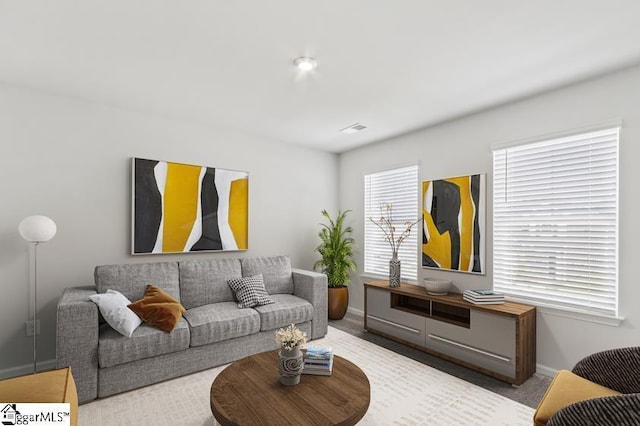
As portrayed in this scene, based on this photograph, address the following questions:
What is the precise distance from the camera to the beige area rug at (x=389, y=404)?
89.4 inches

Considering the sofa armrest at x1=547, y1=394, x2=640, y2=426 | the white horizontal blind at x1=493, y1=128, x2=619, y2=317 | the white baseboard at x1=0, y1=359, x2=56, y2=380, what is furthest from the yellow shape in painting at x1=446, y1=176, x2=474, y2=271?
the white baseboard at x1=0, y1=359, x2=56, y2=380

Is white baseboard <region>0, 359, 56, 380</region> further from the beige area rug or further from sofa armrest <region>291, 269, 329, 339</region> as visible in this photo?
sofa armrest <region>291, 269, 329, 339</region>

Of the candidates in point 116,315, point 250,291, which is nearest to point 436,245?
point 250,291

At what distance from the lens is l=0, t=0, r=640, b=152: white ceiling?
6.27ft

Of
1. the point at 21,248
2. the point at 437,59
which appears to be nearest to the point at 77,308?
the point at 21,248

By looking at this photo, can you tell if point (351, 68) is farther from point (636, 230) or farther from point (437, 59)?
point (636, 230)

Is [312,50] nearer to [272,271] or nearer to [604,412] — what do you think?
[604,412]

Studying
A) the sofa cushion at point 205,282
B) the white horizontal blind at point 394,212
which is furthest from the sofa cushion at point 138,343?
the white horizontal blind at point 394,212

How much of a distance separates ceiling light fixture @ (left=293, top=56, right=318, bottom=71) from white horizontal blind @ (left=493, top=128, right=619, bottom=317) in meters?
2.16

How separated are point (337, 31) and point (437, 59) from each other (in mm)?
858

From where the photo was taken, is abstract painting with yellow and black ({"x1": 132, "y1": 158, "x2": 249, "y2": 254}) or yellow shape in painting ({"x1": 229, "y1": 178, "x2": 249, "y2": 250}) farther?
yellow shape in painting ({"x1": 229, "y1": 178, "x2": 249, "y2": 250})

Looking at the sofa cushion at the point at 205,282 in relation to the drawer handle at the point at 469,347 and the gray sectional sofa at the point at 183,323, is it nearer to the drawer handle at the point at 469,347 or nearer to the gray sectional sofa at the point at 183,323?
the gray sectional sofa at the point at 183,323

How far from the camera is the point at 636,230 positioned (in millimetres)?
2508

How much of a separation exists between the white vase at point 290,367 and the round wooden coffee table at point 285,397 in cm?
4
